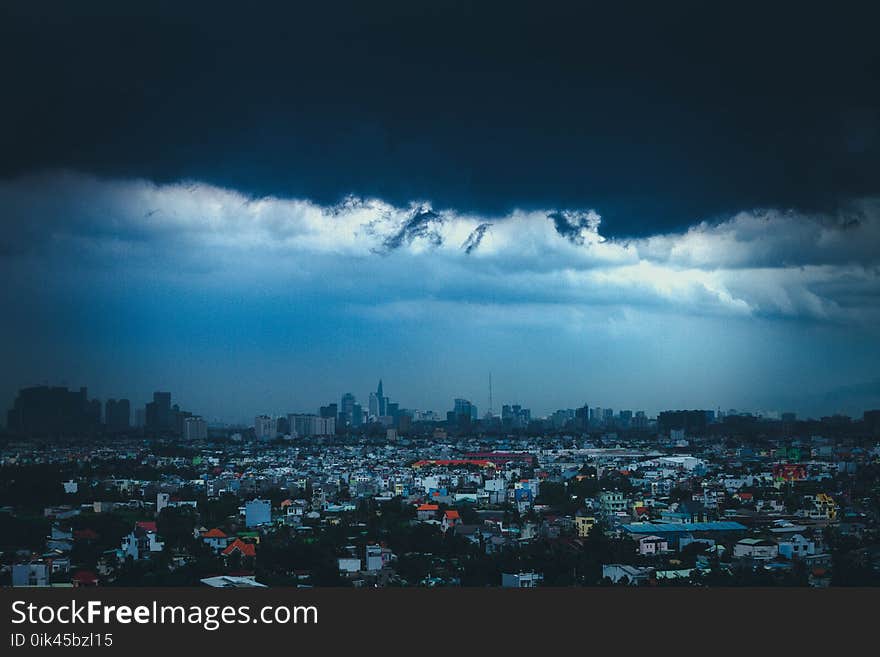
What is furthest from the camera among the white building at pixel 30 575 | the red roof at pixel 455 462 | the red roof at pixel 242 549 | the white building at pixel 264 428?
the white building at pixel 264 428

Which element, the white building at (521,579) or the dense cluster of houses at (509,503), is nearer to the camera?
the white building at (521,579)

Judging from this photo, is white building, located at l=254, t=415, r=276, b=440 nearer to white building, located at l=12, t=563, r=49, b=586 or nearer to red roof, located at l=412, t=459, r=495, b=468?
red roof, located at l=412, t=459, r=495, b=468

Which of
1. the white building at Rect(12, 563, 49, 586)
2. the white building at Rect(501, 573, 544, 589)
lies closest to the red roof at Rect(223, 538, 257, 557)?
the white building at Rect(12, 563, 49, 586)

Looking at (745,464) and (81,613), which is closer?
(81,613)

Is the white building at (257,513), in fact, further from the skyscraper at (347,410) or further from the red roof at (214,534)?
the skyscraper at (347,410)

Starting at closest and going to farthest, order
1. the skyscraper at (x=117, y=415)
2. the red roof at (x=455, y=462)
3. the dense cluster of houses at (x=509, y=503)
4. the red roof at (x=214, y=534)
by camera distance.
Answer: the dense cluster of houses at (x=509, y=503) → the red roof at (x=214, y=534) → the skyscraper at (x=117, y=415) → the red roof at (x=455, y=462)

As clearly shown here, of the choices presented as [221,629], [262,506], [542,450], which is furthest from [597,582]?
[542,450]

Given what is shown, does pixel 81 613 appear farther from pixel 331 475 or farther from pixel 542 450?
pixel 542 450

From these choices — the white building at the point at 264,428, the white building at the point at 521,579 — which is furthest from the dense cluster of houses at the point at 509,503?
the white building at the point at 264,428
